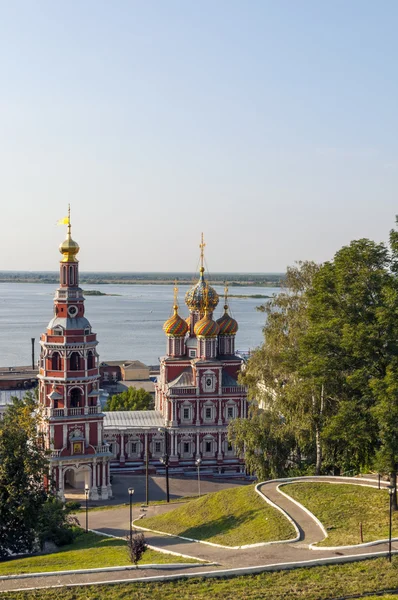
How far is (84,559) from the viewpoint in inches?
737

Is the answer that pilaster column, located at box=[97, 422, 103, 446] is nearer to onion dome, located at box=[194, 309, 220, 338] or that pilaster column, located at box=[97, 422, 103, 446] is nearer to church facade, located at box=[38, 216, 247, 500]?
church facade, located at box=[38, 216, 247, 500]

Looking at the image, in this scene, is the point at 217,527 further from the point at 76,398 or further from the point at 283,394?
the point at 76,398

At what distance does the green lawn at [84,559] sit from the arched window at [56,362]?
11.3 meters

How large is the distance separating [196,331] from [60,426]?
31.5ft

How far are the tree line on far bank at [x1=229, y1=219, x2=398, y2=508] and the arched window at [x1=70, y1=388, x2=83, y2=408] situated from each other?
29.8ft

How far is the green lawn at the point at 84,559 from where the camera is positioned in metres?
17.4

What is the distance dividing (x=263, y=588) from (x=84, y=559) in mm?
5653

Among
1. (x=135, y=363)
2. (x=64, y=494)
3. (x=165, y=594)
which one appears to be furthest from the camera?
(x=135, y=363)

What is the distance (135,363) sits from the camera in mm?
63750

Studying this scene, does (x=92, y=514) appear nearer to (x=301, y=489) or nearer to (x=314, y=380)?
(x=301, y=489)

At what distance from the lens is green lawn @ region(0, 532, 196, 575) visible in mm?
17359

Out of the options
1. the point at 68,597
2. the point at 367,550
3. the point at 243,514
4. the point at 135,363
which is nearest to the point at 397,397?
the point at 367,550

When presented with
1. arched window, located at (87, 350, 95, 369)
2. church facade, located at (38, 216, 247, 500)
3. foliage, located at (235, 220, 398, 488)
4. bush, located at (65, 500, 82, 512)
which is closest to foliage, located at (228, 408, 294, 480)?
foliage, located at (235, 220, 398, 488)

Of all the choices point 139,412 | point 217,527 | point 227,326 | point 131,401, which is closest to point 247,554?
point 217,527
